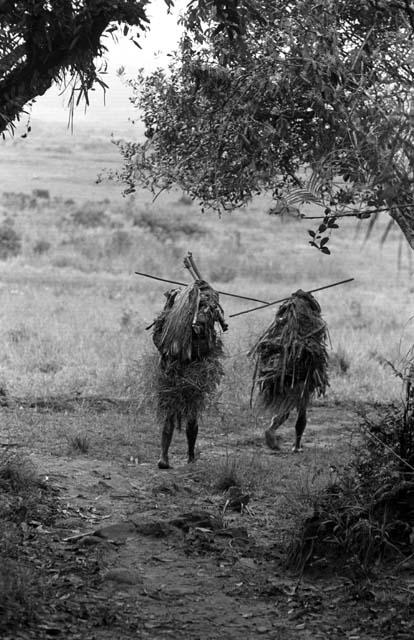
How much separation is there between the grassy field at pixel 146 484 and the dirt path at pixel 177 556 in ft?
0.05

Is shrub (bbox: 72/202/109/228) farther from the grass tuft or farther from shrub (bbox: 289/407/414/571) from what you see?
shrub (bbox: 289/407/414/571)

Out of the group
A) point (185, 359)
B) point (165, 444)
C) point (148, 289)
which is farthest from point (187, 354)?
point (148, 289)

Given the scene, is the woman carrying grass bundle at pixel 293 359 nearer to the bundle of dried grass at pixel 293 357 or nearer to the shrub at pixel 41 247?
the bundle of dried grass at pixel 293 357

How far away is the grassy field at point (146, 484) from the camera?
5773 mm

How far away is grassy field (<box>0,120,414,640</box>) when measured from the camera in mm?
5773

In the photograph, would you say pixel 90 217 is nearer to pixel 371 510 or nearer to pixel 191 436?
pixel 191 436

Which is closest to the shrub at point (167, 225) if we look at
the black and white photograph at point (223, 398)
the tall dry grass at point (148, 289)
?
the tall dry grass at point (148, 289)

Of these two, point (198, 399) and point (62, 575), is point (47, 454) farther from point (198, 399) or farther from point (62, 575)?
point (62, 575)

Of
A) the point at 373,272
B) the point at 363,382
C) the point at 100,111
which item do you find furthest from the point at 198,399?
the point at 100,111

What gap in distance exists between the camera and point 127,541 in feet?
23.6

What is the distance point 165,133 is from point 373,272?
28386 mm

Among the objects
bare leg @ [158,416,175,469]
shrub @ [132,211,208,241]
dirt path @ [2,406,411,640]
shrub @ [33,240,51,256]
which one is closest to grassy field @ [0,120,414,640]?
dirt path @ [2,406,411,640]

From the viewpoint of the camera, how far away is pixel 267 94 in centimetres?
1028

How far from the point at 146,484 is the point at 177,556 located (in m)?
2.48
